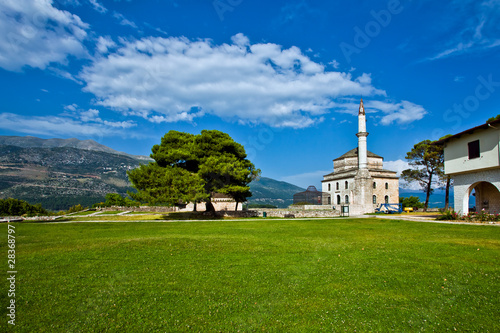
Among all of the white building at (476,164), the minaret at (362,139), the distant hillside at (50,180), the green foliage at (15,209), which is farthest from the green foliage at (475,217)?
the distant hillside at (50,180)

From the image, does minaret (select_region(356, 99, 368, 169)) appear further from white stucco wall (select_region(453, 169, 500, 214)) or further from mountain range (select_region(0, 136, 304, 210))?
mountain range (select_region(0, 136, 304, 210))

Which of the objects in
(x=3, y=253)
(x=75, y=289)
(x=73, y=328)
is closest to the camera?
(x=73, y=328)

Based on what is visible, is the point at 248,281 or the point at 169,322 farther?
the point at 248,281

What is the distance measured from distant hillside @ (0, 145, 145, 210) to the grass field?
132m

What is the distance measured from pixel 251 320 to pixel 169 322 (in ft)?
4.10

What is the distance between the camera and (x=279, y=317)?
178 inches

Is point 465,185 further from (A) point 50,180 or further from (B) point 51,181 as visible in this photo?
(A) point 50,180

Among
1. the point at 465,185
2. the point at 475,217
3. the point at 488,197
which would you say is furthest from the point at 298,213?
the point at 488,197

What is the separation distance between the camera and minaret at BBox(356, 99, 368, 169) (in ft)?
140

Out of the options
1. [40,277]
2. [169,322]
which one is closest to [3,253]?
[40,277]

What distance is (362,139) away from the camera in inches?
1704

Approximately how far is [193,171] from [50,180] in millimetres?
161247

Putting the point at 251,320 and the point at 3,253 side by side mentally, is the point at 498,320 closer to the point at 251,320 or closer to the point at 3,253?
the point at 251,320

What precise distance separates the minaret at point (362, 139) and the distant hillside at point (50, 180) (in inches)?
4717
